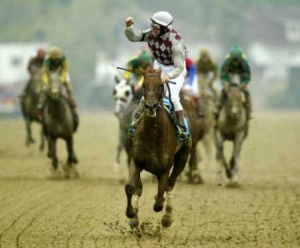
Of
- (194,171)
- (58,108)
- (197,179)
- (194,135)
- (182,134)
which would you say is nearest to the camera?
(182,134)

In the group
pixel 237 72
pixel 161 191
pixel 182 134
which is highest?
pixel 237 72

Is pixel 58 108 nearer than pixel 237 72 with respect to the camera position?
No

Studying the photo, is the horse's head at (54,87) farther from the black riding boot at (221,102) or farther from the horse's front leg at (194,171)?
the black riding boot at (221,102)

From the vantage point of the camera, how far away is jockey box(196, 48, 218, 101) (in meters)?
23.1

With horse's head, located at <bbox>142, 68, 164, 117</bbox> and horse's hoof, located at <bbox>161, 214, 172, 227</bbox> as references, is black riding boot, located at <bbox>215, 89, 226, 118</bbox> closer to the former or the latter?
horse's hoof, located at <bbox>161, 214, 172, 227</bbox>

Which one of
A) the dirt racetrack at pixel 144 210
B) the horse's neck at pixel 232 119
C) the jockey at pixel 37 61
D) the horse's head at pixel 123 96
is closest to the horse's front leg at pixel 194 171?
the dirt racetrack at pixel 144 210

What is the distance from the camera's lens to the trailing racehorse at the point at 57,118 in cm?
1927

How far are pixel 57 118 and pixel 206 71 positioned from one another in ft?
16.0

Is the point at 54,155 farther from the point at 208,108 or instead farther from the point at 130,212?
the point at 130,212

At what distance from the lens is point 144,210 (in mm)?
14242

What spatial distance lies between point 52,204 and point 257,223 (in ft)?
10.7

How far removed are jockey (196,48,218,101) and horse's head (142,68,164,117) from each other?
11.5 meters

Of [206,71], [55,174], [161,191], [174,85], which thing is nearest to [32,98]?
[206,71]

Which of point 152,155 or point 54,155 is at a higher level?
point 152,155
